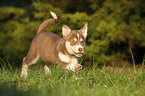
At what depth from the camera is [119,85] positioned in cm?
505

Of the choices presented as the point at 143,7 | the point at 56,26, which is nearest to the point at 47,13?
the point at 56,26

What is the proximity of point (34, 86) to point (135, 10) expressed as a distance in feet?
36.2

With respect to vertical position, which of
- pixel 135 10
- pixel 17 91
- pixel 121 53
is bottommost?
pixel 121 53

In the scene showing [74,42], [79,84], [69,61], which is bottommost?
[79,84]

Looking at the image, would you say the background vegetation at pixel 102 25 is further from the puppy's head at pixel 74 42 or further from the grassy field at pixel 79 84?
the grassy field at pixel 79 84

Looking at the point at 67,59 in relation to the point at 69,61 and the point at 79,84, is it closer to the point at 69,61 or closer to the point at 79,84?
the point at 69,61

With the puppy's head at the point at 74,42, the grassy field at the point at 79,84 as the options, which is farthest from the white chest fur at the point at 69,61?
the grassy field at the point at 79,84

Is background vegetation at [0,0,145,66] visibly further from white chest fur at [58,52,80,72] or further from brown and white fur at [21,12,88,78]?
white chest fur at [58,52,80,72]

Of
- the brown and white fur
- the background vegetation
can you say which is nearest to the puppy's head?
the brown and white fur

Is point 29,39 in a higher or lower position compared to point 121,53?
higher

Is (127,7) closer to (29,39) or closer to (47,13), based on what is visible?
(47,13)

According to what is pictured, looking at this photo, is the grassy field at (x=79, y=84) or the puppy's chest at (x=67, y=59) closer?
the grassy field at (x=79, y=84)

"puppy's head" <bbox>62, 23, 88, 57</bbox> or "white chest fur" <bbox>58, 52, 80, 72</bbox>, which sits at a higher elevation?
"puppy's head" <bbox>62, 23, 88, 57</bbox>

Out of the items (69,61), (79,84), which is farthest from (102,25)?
(79,84)
